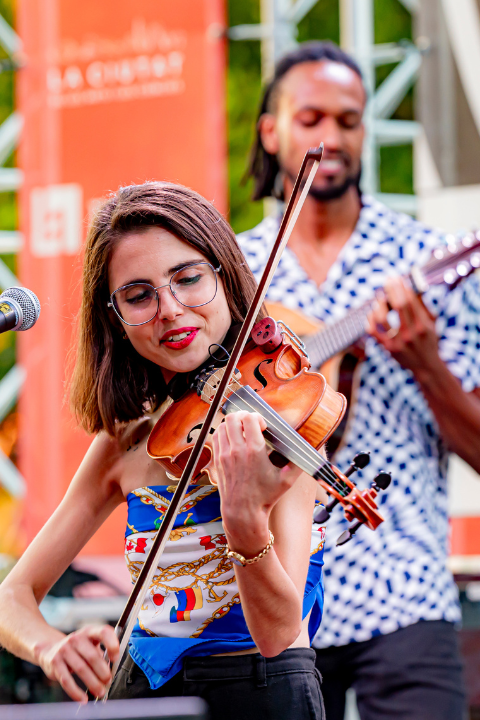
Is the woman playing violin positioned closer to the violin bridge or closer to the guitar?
the violin bridge

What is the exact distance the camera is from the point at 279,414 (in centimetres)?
146

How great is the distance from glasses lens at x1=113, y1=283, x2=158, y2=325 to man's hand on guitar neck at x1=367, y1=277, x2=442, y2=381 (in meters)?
0.97

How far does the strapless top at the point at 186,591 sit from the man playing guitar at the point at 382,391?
0.64 meters

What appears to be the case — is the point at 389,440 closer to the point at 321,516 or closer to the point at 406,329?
the point at 406,329

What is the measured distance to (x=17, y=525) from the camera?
4109 millimetres

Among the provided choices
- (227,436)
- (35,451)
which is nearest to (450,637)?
(227,436)

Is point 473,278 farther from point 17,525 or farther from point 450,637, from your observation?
point 17,525

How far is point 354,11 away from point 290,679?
3.53 m

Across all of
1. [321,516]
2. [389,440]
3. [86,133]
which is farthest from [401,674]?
[86,133]

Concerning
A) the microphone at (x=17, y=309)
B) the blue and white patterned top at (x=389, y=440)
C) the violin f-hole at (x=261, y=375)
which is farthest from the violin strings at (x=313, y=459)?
the blue and white patterned top at (x=389, y=440)

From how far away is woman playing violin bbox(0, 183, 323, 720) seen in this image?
4.46ft

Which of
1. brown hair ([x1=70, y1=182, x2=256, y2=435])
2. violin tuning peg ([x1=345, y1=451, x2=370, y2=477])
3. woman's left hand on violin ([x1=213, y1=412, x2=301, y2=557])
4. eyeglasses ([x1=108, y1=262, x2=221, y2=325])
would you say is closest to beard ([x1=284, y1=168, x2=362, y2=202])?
brown hair ([x1=70, y1=182, x2=256, y2=435])

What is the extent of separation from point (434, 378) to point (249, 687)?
1.09m

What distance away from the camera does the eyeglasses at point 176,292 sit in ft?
5.20
